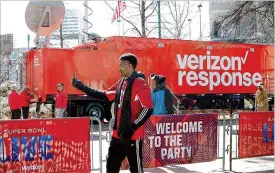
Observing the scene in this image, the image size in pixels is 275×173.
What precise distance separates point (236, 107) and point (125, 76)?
18.8 meters

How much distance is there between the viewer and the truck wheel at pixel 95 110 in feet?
65.8

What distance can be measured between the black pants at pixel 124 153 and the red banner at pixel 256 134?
3.69 meters

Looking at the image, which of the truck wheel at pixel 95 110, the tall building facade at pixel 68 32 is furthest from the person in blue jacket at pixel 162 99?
the tall building facade at pixel 68 32

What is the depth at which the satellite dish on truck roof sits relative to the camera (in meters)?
11.5

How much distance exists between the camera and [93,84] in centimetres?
2006

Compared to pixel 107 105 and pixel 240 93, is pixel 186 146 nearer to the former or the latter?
pixel 107 105

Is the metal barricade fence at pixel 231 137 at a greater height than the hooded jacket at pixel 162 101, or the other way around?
the hooded jacket at pixel 162 101

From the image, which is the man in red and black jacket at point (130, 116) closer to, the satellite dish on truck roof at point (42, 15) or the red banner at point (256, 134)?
the red banner at point (256, 134)

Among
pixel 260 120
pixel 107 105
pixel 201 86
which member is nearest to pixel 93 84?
pixel 107 105

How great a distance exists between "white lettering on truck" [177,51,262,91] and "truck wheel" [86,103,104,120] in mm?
3914

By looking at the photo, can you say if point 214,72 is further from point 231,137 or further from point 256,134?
point 231,137

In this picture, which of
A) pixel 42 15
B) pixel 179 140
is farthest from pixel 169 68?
pixel 179 140

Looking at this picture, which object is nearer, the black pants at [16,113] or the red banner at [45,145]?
the red banner at [45,145]

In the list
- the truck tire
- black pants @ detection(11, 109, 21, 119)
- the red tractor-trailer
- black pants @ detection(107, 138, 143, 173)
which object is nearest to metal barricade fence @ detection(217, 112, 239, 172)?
black pants @ detection(107, 138, 143, 173)
